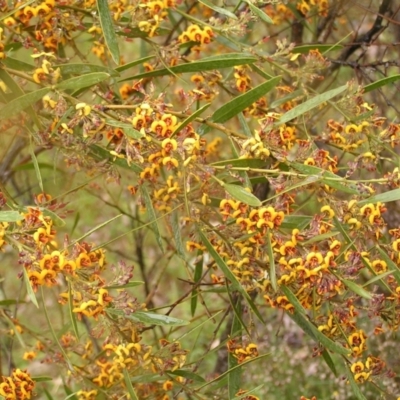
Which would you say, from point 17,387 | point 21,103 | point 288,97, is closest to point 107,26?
point 21,103

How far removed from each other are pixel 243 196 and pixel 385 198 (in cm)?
25

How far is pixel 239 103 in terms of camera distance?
1445 mm

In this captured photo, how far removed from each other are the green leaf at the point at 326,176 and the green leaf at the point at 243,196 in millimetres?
116

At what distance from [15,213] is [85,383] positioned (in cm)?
64

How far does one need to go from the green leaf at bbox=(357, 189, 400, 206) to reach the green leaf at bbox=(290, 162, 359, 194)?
0.03 meters

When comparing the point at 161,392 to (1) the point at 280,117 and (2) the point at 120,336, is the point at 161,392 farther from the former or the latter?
(1) the point at 280,117

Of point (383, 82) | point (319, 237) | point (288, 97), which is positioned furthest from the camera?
point (288, 97)

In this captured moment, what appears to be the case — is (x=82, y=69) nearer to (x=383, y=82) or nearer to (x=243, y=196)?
(x=243, y=196)

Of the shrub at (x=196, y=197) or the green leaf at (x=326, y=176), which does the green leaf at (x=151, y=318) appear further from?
the green leaf at (x=326, y=176)

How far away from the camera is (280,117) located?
1425mm

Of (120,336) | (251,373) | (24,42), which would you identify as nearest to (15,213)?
(120,336)

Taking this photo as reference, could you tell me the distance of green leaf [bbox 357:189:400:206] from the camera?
1303 millimetres

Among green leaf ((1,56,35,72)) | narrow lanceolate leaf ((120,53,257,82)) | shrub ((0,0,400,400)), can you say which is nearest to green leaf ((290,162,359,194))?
shrub ((0,0,400,400))

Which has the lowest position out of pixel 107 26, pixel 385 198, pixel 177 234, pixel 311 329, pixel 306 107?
pixel 311 329
